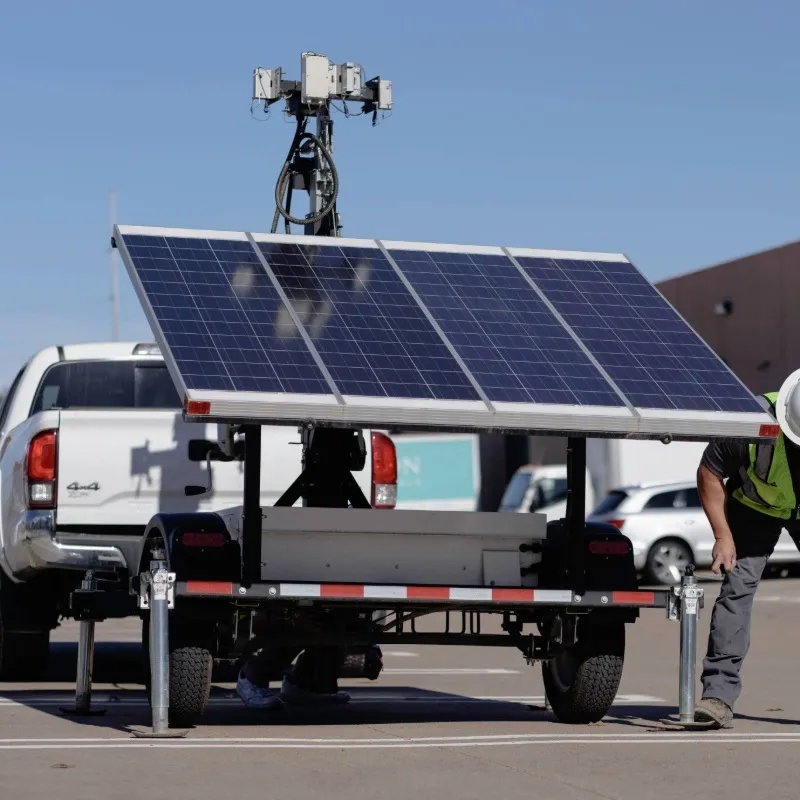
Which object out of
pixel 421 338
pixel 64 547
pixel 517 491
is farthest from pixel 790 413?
pixel 517 491

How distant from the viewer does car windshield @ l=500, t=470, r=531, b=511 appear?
36.2 m

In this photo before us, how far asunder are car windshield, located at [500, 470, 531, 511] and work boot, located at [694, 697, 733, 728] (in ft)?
86.3

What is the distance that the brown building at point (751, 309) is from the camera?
120 ft

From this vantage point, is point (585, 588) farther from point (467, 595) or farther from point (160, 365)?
point (160, 365)

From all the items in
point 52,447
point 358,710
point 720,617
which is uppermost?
point 52,447

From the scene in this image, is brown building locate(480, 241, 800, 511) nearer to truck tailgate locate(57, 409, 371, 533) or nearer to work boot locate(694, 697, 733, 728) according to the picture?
truck tailgate locate(57, 409, 371, 533)

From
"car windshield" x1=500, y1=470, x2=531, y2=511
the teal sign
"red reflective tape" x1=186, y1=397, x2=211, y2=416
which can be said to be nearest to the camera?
"red reflective tape" x1=186, y1=397, x2=211, y2=416

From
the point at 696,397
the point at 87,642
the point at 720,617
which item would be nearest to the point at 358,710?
the point at 87,642

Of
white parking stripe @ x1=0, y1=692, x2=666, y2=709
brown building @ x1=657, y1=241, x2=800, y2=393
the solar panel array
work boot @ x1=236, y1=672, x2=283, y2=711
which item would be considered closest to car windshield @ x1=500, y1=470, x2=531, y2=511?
brown building @ x1=657, y1=241, x2=800, y2=393

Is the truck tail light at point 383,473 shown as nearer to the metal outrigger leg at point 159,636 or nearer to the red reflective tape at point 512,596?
the red reflective tape at point 512,596

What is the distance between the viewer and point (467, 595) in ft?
29.2

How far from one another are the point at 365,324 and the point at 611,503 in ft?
67.6

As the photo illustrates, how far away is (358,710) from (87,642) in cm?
168

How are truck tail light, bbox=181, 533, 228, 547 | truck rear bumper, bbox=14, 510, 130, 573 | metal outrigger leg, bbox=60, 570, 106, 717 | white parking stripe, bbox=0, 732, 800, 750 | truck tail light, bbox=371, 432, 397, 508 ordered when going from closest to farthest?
white parking stripe, bbox=0, 732, 800, 750, truck tail light, bbox=181, 533, 228, 547, metal outrigger leg, bbox=60, 570, 106, 717, truck rear bumper, bbox=14, 510, 130, 573, truck tail light, bbox=371, 432, 397, 508
